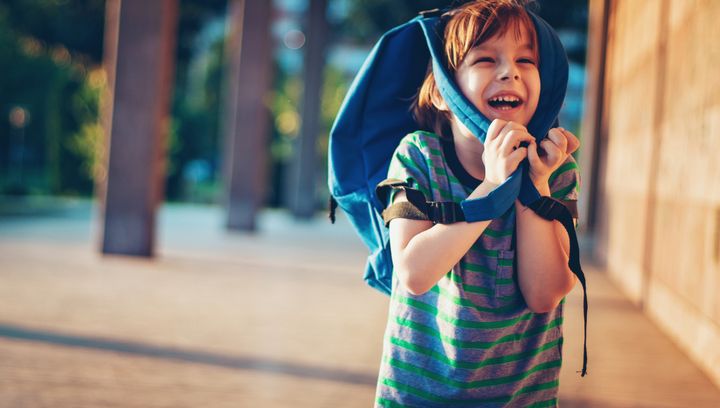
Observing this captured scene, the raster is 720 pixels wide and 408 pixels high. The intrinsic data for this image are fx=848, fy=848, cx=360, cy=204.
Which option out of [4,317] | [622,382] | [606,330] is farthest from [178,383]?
[606,330]

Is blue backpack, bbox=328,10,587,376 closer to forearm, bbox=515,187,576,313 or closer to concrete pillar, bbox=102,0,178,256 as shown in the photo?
forearm, bbox=515,187,576,313

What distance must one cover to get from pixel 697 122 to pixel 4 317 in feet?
16.4

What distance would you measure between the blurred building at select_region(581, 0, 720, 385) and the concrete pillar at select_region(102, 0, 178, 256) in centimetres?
533

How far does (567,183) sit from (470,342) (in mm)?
392

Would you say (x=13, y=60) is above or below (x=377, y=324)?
above

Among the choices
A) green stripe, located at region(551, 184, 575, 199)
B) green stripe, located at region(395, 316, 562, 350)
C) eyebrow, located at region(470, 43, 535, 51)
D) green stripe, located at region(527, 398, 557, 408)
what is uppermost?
eyebrow, located at region(470, 43, 535, 51)

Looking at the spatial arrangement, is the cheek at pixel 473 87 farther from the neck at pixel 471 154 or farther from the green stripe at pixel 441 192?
the green stripe at pixel 441 192

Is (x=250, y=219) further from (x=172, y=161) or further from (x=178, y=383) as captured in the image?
(x=172, y=161)

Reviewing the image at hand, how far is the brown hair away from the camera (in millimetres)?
1740

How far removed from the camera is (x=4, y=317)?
5902 millimetres

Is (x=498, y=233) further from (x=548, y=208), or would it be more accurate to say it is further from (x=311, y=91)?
(x=311, y=91)

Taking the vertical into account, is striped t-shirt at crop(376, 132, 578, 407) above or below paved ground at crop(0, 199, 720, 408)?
above

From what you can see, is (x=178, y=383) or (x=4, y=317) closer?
(x=178, y=383)

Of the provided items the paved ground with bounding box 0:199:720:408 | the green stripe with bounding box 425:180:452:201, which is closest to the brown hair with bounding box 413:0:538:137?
the green stripe with bounding box 425:180:452:201
